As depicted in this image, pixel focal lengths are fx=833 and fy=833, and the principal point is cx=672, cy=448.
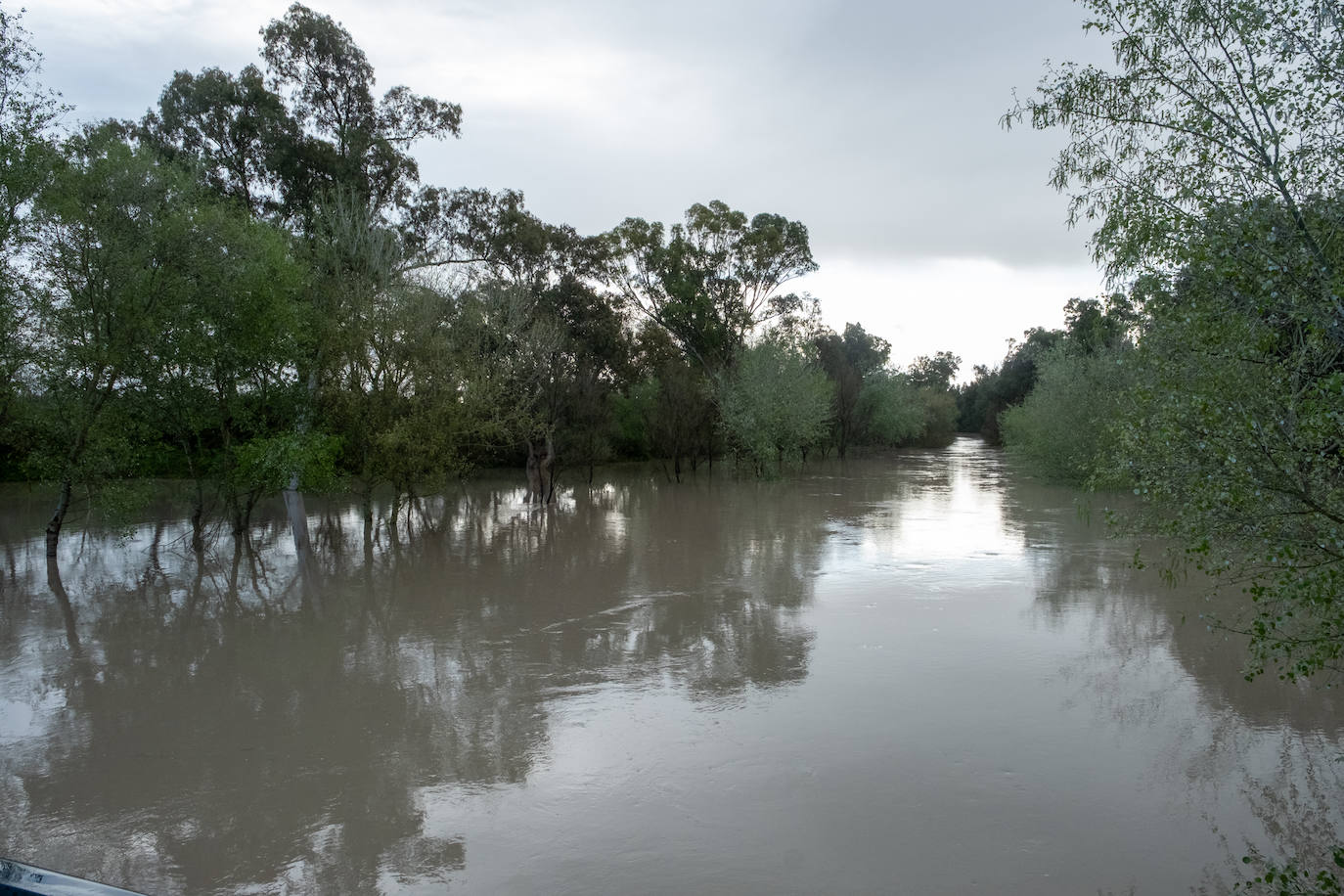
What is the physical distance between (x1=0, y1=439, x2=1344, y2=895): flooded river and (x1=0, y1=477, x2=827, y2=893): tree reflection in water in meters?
0.04

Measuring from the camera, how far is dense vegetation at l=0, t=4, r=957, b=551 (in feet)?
46.8

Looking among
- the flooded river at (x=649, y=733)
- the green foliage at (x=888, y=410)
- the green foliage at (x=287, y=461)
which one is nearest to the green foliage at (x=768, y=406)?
the green foliage at (x=888, y=410)

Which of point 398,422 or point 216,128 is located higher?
point 216,128

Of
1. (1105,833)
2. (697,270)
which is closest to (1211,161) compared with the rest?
(1105,833)

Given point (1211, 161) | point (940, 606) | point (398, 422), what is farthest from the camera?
point (398, 422)

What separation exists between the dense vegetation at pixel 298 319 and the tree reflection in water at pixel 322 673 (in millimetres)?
2391

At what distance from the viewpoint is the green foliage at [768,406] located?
115 feet

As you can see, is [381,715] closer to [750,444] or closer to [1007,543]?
[1007,543]

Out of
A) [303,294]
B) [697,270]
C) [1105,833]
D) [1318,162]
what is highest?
[697,270]

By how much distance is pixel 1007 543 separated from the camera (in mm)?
17969

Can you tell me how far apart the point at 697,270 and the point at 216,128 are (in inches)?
858

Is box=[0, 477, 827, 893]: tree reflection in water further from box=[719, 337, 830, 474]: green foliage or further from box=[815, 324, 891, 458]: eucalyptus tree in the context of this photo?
box=[815, 324, 891, 458]: eucalyptus tree

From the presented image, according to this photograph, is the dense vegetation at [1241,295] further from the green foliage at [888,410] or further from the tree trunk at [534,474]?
the green foliage at [888,410]

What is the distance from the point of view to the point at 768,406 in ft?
115
